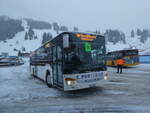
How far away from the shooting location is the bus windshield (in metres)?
6.38

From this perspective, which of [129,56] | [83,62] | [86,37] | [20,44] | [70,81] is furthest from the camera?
[20,44]

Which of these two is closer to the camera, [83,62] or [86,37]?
[83,62]

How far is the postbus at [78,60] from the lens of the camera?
636 cm

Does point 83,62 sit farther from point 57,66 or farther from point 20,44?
point 20,44

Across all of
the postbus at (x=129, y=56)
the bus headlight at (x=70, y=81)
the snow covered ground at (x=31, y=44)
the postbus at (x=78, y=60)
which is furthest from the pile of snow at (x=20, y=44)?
the bus headlight at (x=70, y=81)

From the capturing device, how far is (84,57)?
21.8 feet

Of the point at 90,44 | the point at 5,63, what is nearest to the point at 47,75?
the point at 90,44

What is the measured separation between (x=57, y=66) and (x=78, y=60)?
1.39 m

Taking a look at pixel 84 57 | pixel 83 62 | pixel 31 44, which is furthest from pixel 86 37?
pixel 31 44

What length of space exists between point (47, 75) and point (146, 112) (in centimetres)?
623

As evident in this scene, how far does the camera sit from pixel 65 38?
6.00 m

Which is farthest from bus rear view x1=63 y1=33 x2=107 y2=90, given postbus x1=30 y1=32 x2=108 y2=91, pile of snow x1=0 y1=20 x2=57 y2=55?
pile of snow x1=0 y1=20 x2=57 y2=55

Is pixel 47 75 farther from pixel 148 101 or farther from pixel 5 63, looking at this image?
pixel 5 63

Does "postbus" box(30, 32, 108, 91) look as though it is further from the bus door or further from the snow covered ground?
the snow covered ground
